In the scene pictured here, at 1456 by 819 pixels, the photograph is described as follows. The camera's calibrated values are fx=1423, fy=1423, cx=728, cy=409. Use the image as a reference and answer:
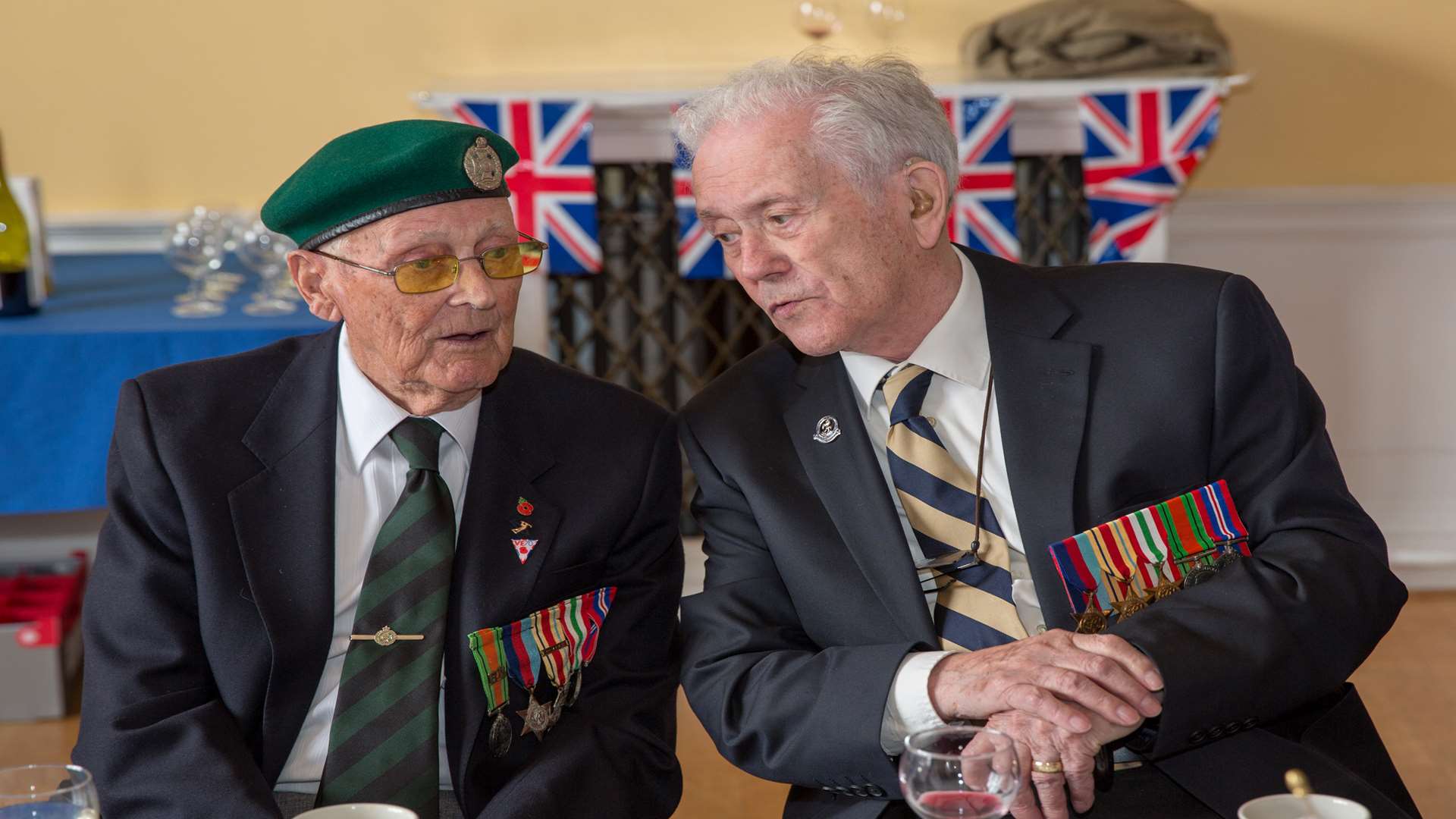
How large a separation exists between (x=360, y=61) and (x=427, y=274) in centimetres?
276

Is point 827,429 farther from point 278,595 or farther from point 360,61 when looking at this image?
point 360,61

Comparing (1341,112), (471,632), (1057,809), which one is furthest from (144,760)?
(1341,112)

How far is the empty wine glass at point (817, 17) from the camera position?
4078 mm

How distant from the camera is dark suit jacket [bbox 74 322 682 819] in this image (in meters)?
1.63

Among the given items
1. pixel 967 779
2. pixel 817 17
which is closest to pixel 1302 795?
pixel 967 779

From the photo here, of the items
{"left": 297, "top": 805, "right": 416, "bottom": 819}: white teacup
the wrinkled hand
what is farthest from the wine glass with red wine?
{"left": 297, "top": 805, "right": 416, "bottom": 819}: white teacup

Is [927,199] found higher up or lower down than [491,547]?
higher up

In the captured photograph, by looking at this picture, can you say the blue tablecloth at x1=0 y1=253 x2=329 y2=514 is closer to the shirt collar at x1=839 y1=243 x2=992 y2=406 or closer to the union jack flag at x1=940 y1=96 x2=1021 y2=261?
the shirt collar at x1=839 y1=243 x2=992 y2=406

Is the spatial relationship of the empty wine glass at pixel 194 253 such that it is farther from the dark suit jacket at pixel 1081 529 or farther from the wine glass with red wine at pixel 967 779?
Answer: the wine glass with red wine at pixel 967 779

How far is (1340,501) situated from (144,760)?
57.9 inches

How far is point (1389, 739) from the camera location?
3.23 meters

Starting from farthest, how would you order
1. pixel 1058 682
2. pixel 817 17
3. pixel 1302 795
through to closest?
pixel 817 17, pixel 1058 682, pixel 1302 795

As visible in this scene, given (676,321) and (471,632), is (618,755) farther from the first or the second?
(676,321)

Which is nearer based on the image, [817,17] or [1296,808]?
[1296,808]
